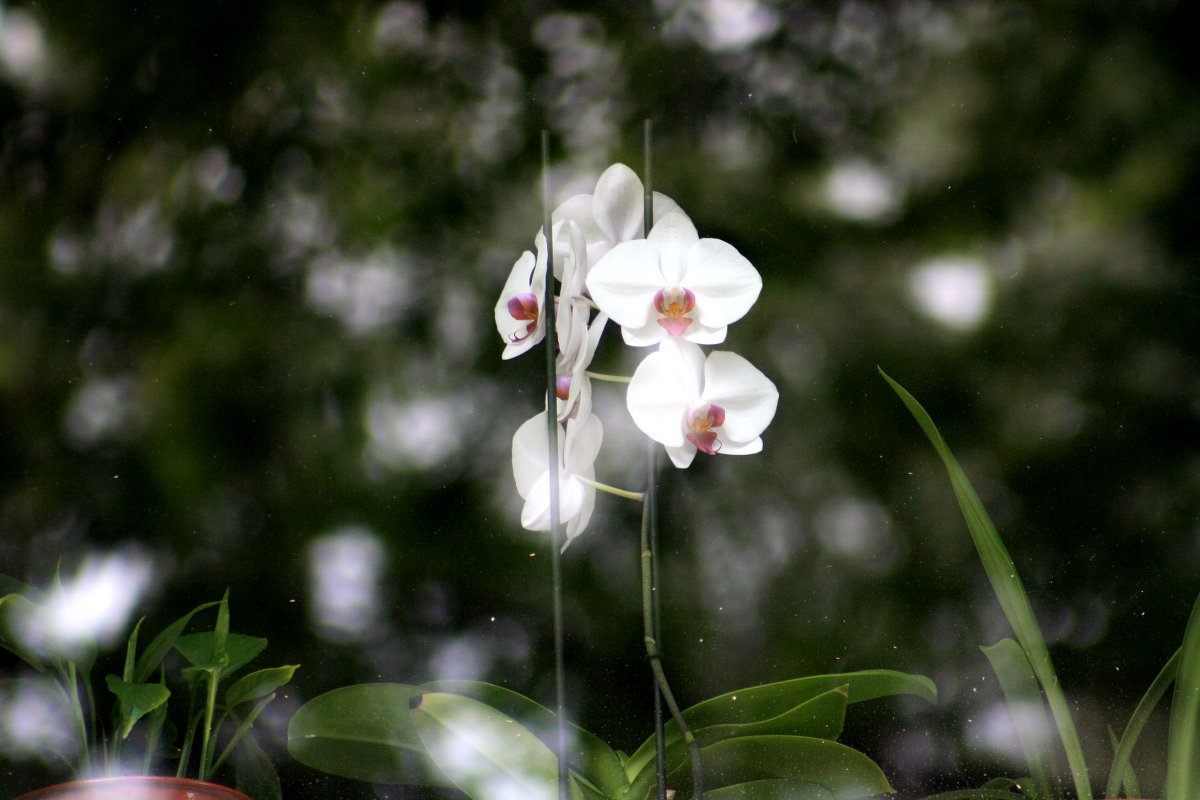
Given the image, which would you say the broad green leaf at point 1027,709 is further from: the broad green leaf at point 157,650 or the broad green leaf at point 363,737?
the broad green leaf at point 157,650

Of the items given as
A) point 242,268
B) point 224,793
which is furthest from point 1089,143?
point 224,793

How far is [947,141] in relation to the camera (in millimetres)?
704

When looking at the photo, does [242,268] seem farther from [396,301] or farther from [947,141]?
[947,141]

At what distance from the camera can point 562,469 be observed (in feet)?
2.03

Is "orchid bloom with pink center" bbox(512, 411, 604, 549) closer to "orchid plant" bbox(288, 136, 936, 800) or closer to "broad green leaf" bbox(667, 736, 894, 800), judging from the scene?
"orchid plant" bbox(288, 136, 936, 800)

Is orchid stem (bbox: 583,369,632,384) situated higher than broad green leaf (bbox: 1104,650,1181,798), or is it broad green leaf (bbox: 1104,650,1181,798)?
orchid stem (bbox: 583,369,632,384)

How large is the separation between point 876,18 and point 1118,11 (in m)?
0.17

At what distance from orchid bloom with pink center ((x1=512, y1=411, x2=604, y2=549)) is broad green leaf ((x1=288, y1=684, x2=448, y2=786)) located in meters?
0.14

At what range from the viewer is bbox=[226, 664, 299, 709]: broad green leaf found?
0.63m

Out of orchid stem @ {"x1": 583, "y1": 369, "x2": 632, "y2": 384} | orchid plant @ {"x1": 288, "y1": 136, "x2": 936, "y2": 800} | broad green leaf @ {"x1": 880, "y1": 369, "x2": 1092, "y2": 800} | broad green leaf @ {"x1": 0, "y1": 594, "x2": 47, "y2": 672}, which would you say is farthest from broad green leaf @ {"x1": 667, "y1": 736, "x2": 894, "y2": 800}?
broad green leaf @ {"x1": 0, "y1": 594, "x2": 47, "y2": 672}

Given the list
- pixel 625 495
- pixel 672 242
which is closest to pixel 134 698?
pixel 625 495

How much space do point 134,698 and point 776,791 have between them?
1.24 ft

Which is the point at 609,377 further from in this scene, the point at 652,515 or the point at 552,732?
the point at 552,732

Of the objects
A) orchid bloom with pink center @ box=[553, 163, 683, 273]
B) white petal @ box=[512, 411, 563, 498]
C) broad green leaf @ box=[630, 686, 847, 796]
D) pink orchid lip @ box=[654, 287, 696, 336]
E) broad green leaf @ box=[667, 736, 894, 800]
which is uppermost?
orchid bloom with pink center @ box=[553, 163, 683, 273]
